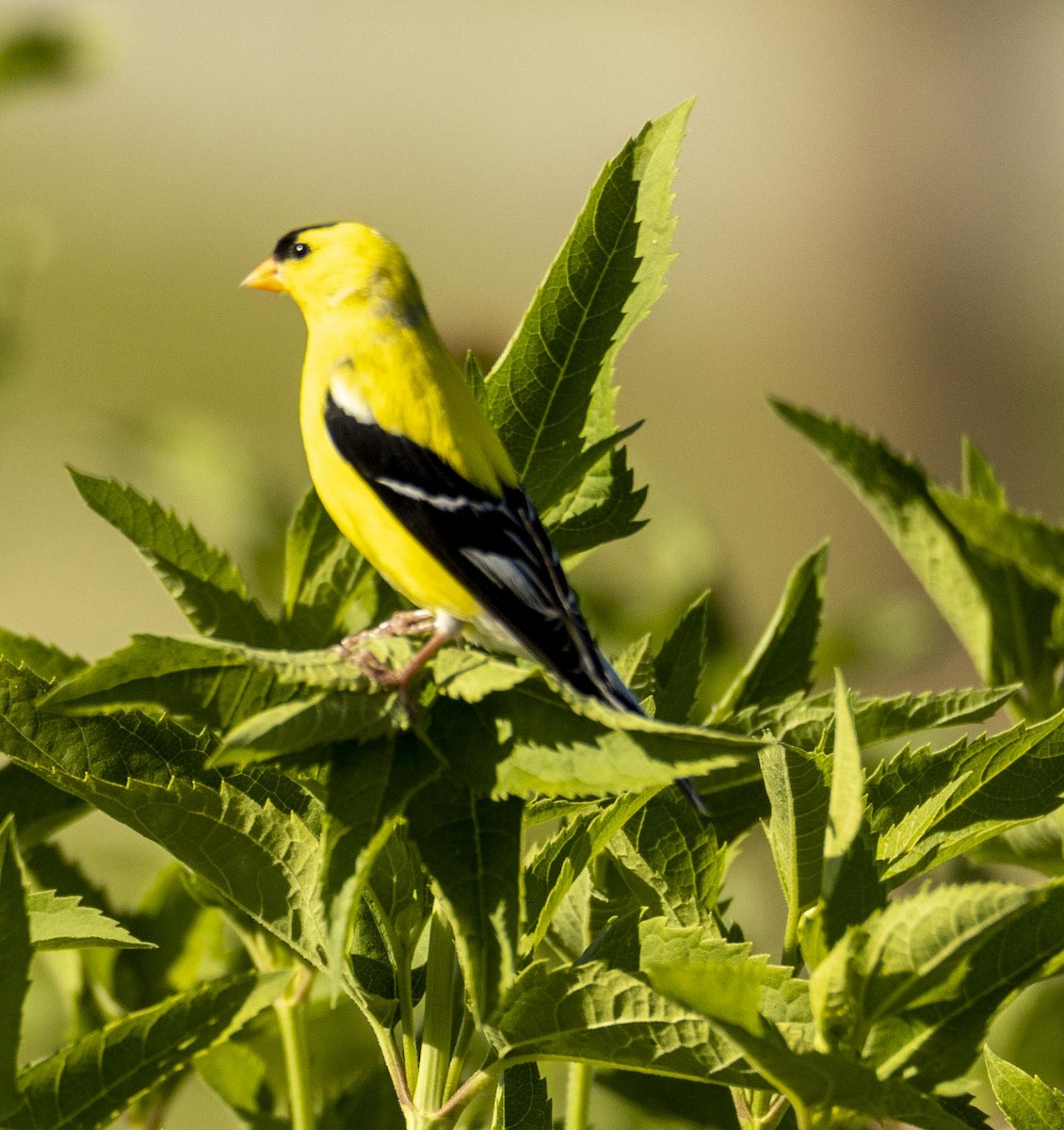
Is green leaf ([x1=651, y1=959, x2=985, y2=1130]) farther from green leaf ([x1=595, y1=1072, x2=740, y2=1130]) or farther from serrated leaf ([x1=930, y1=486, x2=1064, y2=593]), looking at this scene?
serrated leaf ([x1=930, y1=486, x2=1064, y2=593])

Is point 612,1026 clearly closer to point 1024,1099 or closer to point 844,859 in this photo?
point 844,859

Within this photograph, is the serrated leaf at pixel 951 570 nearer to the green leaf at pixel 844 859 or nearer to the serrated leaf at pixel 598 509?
the serrated leaf at pixel 598 509

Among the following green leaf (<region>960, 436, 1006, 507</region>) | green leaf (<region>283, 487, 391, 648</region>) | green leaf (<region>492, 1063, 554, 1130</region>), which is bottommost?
green leaf (<region>492, 1063, 554, 1130</region>)

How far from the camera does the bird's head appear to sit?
1.73 m

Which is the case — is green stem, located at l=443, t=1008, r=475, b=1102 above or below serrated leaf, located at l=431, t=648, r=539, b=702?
below

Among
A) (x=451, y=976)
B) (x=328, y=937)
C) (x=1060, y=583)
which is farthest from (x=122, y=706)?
(x=1060, y=583)

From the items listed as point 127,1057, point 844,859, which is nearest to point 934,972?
point 844,859

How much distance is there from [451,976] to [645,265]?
1.92 feet

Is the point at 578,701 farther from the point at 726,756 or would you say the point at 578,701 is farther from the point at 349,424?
the point at 349,424

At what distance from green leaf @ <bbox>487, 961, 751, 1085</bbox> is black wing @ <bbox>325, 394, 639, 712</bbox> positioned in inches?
12.1

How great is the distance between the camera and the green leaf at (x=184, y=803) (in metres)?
0.87

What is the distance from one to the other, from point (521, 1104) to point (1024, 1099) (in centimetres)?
38

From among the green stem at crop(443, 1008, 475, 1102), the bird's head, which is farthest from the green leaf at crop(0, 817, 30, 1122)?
the bird's head

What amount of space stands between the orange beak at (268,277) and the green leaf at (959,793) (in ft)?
3.93
